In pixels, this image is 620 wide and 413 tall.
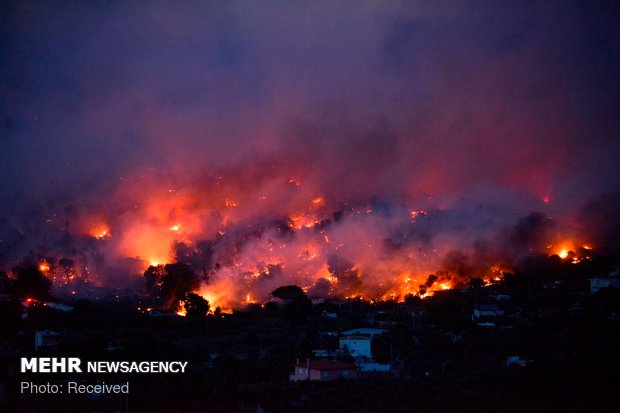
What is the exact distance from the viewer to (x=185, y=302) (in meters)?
41.9

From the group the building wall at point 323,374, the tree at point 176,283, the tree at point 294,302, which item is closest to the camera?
the building wall at point 323,374

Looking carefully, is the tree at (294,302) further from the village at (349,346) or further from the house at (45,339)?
the house at (45,339)

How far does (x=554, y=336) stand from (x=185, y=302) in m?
18.1

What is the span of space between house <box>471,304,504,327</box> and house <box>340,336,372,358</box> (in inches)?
234

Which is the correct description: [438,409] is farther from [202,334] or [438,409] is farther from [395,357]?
[202,334]

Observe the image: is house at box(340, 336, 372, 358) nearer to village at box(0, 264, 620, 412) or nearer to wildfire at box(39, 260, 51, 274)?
village at box(0, 264, 620, 412)

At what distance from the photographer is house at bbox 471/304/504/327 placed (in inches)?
1395

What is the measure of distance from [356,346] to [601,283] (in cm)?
1596

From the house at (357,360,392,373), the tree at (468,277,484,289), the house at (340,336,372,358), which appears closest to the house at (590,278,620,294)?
the tree at (468,277,484,289)

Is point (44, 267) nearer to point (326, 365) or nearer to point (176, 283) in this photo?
point (176, 283)

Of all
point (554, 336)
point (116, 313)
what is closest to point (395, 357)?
point (554, 336)

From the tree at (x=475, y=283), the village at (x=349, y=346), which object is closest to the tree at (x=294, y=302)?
the village at (x=349, y=346)

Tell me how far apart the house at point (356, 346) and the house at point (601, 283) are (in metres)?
14.6

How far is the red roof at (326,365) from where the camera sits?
25.4 metres
